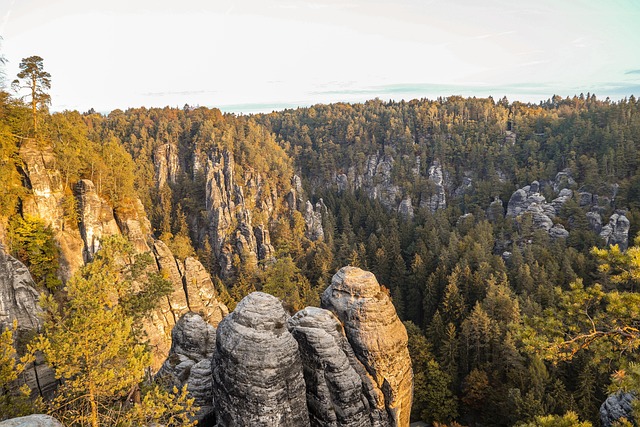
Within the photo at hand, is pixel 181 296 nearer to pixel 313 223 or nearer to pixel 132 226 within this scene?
pixel 132 226

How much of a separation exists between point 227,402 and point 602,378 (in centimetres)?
3455

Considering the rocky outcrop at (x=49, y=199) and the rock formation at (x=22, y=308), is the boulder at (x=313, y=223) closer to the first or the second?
the rocky outcrop at (x=49, y=199)

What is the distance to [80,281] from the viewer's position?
39.4ft

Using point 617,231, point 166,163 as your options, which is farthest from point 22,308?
point 617,231

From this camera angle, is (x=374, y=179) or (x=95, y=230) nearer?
(x=95, y=230)

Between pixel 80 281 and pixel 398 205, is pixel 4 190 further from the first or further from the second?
pixel 398 205

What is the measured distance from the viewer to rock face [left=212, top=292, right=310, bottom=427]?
1218 cm

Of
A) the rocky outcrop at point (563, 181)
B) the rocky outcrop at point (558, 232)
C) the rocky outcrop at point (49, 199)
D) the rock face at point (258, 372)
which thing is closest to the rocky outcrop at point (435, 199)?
the rocky outcrop at point (563, 181)

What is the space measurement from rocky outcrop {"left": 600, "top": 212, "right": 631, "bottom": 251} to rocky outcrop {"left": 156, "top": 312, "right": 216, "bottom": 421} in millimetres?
68472

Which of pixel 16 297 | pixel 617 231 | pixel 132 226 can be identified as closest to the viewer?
pixel 16 297

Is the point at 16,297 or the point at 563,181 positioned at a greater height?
the point at 16,297

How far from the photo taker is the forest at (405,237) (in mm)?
10477

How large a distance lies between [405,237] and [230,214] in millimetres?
38927

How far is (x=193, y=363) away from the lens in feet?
56.0
